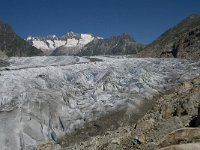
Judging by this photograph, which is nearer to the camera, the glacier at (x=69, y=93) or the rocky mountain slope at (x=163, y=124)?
Result: the rocky mountain slope at (x=163, y=124)

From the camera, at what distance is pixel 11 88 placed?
1686 inches

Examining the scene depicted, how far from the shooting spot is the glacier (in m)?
36.8

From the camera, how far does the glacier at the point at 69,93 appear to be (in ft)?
121

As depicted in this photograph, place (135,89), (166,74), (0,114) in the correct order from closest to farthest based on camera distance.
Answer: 1. (0,114)
2. (135,89)
3. (166,74)

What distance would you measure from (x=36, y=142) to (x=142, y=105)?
34.8 feet

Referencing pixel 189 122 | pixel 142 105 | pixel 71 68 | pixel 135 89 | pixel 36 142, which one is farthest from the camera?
pixel 71 68

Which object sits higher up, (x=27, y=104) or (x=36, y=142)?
(x=27, y=104)

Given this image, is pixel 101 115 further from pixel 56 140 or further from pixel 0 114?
pixel 0 114

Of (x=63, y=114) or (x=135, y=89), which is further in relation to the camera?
(x=135, y=89)

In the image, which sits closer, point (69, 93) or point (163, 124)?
point (163, 124)

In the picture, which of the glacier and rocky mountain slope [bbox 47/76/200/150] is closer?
rocky mountain slope [bbox 47/76/200/150]

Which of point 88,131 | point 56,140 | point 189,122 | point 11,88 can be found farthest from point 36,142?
point 189,122

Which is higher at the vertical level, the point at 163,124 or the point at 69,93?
the point at 163,124

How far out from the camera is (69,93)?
146 feet
